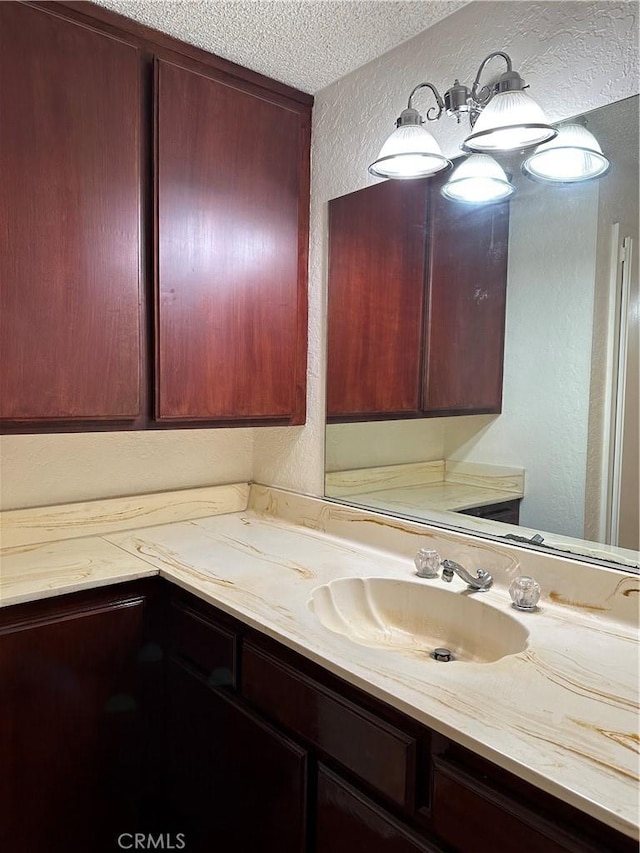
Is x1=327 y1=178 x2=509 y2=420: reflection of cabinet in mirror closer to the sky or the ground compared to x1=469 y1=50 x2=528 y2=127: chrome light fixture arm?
closer to the ground

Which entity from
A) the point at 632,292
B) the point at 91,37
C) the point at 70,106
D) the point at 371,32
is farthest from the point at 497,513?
the point at 91,37

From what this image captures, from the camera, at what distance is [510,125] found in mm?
1208

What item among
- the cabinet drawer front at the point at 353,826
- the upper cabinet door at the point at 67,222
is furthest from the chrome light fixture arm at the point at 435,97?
the cabinet drawer front at the point at 353,826

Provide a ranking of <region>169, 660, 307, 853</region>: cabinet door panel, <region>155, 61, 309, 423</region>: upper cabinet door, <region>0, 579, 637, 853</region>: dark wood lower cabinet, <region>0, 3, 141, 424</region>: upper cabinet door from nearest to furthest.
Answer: <region>0, 579, 637, 853</region>: dark wood lower cabinet
<region>169, 660, 307, 853</region>: cabinet door panel
<region>0, 3, 141, 424</region>: upper cabinet door
<region>155, 61, 309, 423</region>: upper cabinet door

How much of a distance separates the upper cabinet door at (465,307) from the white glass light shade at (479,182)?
22 millimetres

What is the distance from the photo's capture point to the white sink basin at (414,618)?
1.23 metres

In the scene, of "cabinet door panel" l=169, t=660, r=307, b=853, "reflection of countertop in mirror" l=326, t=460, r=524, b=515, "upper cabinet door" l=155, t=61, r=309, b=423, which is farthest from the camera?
"upper cabinet door" l=155, t=61, r=309, b=423

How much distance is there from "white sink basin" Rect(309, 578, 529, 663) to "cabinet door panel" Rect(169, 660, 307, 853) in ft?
0.90

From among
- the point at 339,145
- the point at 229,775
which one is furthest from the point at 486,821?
the point at 339,145

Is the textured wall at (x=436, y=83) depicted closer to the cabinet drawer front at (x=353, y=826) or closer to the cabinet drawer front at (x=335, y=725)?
the cabinet drawer front at (x=335, y=725)

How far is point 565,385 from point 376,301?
2.32 ft

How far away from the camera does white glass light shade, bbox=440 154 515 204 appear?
4.53ft

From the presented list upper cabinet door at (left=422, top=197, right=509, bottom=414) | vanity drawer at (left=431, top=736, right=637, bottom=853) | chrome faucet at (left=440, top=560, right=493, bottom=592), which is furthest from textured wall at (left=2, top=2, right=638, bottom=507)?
vanity drawer at (left=431, top=736, right=637, bottom=853)

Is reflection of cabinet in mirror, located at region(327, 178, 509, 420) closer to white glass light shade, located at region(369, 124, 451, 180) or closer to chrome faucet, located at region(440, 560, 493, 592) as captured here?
white glass light shade, located at region(369, 124, 451, 180)
